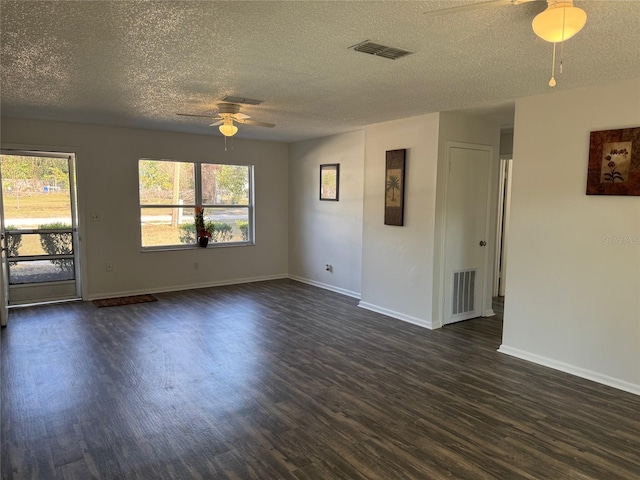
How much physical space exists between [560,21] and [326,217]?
16.9 ft

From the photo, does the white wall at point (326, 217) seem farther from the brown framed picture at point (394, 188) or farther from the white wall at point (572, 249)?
the white wall at point (572, 249)

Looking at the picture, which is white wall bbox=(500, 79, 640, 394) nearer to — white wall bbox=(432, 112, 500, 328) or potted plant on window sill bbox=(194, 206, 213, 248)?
white wall bbox=(432, 112, 500, 328)

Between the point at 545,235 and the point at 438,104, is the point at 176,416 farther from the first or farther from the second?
the point at 438,104

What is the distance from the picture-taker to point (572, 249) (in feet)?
11.8

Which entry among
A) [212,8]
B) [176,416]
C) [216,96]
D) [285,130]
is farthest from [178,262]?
[212,8]

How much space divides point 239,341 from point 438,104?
3147 millimetres

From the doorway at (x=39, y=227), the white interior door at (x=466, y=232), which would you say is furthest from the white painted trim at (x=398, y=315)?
the doorway at (x=39, y=227)

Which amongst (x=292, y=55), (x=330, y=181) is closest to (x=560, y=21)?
(x=292, y=55)

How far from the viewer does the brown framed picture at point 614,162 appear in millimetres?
3219

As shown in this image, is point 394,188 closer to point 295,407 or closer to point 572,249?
point 572,249

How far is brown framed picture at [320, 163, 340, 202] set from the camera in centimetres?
657

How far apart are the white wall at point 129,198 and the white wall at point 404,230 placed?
96.5 inches

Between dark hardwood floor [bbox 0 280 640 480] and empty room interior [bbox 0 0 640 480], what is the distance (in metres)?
0.02

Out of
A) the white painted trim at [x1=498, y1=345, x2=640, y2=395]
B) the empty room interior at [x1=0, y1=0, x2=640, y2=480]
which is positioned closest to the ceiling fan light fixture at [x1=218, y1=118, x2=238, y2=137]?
the empty room interior at [x1=0, y1=0, x2=640, y2=480]
